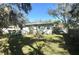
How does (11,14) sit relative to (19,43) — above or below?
above

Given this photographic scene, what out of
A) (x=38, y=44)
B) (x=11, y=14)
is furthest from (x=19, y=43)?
(x=11, y=14)

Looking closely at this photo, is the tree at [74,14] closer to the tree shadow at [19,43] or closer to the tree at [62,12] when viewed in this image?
the tree at [62,12]

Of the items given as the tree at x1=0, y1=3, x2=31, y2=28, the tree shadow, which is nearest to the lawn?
the tree shadow

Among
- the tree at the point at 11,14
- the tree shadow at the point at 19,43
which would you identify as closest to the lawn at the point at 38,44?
the tree shadow at the point at 19,43

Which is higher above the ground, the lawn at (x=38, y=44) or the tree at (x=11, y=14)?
the tree at (x=11, y=14)

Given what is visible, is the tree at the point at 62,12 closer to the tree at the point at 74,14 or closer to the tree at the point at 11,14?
the tree at the point at 74,14

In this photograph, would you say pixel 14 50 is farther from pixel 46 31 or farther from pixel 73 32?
pixel 73 32

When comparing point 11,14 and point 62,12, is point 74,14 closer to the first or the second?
point 62,12

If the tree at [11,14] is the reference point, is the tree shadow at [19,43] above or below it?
below

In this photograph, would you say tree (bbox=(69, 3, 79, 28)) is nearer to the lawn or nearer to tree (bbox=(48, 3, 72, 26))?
tree (bbox=(48, 3, 72, 26))

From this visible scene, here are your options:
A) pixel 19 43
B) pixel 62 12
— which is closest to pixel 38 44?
pixel 19 43

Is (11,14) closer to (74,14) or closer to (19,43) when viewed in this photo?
(19,43)

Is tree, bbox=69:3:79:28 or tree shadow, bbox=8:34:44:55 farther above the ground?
tree, bbox=69:3:79:28

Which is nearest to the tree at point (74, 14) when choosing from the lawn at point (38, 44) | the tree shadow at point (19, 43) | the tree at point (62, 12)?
the tree at point (62, 12)
